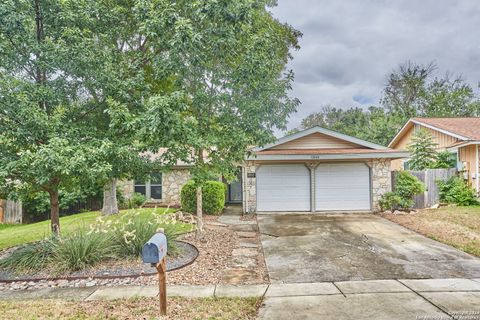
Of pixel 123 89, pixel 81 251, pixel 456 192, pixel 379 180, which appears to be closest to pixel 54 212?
pixel 81 251

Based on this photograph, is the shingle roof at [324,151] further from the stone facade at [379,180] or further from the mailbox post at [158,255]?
the mailbox post at [158,255]

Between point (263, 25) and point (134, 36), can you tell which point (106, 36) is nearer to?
point (134, 36)

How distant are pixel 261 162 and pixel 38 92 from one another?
8336 mm

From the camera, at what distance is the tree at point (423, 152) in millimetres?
15039

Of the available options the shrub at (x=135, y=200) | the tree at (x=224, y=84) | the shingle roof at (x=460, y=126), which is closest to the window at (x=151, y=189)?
the shrub at (x=135, y=200)

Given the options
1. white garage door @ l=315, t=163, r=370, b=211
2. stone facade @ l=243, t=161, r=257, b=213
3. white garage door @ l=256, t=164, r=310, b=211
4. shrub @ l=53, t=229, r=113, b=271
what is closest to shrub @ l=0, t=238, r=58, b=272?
shrub @ l=53, t=229, r=113, b=271

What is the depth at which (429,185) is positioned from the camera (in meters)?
13.2

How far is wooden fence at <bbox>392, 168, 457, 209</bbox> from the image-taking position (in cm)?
1276

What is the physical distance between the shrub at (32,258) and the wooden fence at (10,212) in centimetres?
873

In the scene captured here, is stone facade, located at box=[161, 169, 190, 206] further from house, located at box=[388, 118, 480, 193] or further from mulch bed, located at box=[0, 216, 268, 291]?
house, located at box=[388, 118, 480, 193]

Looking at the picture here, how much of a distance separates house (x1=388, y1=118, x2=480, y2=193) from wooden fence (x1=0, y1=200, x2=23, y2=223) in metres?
20.1

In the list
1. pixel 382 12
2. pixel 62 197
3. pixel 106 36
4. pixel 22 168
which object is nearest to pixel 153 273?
pixel 22 168

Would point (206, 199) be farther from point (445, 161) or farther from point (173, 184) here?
point (445, 161)

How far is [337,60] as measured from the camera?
2191cm
